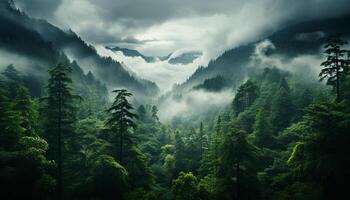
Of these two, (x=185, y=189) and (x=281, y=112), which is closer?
(x=185, y=189)

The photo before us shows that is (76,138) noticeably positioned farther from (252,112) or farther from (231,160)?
(252,112)

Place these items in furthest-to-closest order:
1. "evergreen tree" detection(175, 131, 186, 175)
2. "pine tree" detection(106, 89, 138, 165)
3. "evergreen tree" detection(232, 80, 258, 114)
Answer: "evergreen tree" detection(232, 80, 258, 114)
"evergreen tree" detection(175, 131, 186, 175)
"pine tree" detection(106, 89, 138, 165)

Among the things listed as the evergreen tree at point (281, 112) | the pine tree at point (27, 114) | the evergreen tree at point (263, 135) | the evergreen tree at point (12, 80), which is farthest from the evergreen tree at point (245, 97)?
the pine tree at point (27, 114)

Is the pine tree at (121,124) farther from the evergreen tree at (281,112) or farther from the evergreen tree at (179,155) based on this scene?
the evergreen tree at (281,112)

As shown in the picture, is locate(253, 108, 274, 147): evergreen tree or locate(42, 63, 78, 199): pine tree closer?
locate(42, 63, 78, 199): pine tree

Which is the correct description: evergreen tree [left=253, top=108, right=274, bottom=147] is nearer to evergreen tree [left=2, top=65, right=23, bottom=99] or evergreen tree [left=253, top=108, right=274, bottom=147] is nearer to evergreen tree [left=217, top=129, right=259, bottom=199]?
evergreen tree [left=217, top=129, right=259, bottom=199]

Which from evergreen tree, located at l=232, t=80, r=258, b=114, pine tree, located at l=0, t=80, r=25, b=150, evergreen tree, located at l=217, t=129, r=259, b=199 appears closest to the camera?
pine tree, located at l=0, t=80, r=25, b=150

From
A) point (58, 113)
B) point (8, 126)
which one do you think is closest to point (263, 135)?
point (58, 113)

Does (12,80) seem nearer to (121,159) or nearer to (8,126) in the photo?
(8,126)

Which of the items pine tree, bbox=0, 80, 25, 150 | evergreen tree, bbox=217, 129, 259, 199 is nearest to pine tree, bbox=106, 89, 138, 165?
pine tree, bbox=0, 80, 25, 150

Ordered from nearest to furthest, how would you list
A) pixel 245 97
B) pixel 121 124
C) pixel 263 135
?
pixel 121 124 < pixel 263 135 < pixel 245 97
